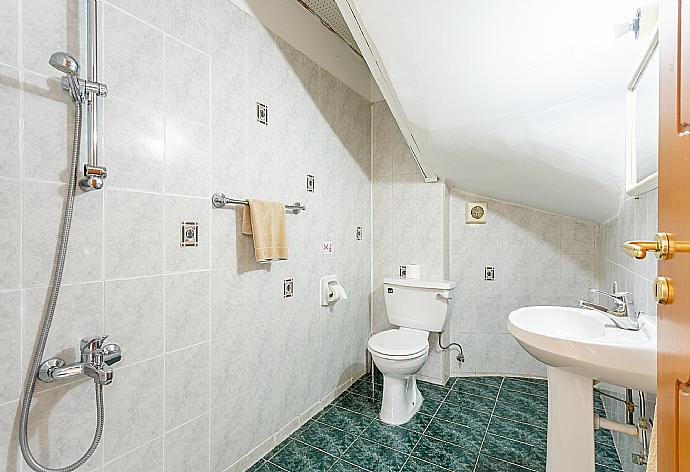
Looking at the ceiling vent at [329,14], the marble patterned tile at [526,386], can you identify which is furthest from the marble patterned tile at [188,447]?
the ceiling vent at [329,14]

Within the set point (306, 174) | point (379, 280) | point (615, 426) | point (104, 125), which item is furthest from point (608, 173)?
point (104, 125)

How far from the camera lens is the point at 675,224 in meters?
0.58

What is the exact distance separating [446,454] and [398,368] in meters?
0.48

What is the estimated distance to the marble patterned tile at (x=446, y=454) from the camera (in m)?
1.87

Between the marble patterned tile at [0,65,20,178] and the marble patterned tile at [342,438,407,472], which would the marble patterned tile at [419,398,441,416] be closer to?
the marble patterned tile at [342,438,407,472]

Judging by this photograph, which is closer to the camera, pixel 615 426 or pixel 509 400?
pixel 615 426

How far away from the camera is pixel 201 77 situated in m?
1.58

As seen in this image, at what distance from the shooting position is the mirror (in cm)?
117

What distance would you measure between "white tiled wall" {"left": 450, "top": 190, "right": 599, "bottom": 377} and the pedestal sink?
1306mm

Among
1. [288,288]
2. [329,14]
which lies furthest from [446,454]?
[329,14]

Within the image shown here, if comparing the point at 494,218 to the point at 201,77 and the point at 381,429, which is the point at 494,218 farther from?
the point at 201,77

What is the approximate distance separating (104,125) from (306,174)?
1159 mm

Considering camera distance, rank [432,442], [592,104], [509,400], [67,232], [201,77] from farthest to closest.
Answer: [509,400]
[432,442]
[201,77]
[592,104]
[67,232]

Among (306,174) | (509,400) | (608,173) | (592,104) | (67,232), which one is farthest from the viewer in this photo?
(509,400)
